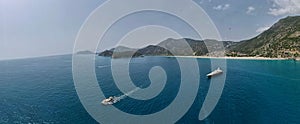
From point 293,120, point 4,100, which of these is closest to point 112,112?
point 293,120

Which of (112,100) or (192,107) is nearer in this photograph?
(192,107)

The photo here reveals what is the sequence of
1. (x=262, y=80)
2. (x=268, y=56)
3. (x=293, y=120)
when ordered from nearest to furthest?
1. (x=293, y=120)
2. (x=262, y=80)
3. (x=268, y=56)

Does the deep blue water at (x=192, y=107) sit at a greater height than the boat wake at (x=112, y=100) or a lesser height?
lesser

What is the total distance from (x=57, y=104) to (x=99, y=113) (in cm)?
1809

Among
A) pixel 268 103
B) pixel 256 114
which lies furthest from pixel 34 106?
pixel 268 103

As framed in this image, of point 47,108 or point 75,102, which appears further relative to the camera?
point 75,102

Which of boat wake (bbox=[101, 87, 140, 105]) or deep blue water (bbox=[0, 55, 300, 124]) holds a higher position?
boat wake (bbox=[101, 87, 140, 105])

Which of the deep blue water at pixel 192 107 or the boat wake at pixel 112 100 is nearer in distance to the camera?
the deep blue water at pixel 192 107

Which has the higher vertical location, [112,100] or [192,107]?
[112,100]

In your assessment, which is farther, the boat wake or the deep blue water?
the boat wake

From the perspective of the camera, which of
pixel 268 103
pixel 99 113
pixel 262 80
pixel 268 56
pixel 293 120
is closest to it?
pixel 293 120

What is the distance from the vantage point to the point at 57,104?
6850cm

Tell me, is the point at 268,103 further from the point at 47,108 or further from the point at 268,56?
the point at 268,56

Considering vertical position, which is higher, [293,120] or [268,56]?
[268,56]
